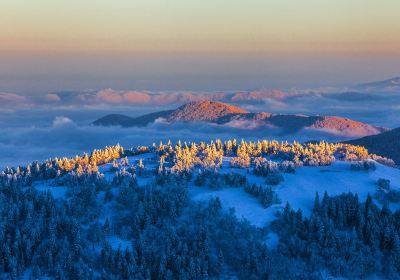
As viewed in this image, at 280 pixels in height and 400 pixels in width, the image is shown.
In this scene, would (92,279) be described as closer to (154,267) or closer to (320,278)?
(154,267)

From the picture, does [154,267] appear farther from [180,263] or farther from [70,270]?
[70,270]

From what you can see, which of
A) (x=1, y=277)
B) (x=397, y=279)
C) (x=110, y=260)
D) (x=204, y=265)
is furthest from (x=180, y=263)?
(x=397, y=279)

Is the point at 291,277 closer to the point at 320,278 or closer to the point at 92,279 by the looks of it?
the point at 320,278

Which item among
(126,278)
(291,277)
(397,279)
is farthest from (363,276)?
(126,278)

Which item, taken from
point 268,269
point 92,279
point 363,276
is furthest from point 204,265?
point 363,276

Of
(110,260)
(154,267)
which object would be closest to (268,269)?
(154,267)

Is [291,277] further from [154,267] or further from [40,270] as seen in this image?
[40,270]
